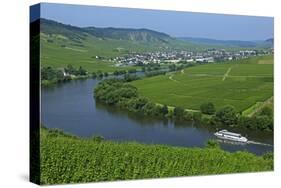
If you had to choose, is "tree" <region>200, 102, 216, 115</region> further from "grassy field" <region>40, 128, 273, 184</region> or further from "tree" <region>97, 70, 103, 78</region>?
"tree" <region>97, 70, 103, 78</region>

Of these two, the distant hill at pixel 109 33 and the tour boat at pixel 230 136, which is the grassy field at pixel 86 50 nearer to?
the distant hill at pixel 109 33

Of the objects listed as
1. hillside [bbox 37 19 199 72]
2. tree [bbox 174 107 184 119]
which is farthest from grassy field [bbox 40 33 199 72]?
tree [bbox 174 107 184 119]

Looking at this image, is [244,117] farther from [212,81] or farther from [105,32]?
[105,32]

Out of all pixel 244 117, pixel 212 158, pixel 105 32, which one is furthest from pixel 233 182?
pixel 105 32

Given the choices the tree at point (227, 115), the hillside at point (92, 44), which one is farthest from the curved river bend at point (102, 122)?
the hillside at point (92, 44)

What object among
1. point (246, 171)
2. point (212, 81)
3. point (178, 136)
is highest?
point (212, 81)

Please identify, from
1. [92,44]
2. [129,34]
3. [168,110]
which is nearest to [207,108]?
[168,110]
